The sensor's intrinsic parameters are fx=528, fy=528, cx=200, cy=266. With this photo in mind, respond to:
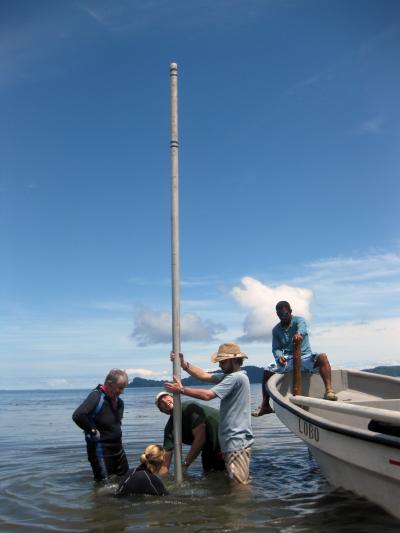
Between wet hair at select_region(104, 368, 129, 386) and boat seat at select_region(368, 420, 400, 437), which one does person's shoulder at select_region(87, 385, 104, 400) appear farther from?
boat seat at select_region(368, 420, 400, 437)

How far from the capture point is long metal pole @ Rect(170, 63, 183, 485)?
23.7 ft

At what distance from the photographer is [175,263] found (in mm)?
7422

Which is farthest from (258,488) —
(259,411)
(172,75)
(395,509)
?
(172,75)

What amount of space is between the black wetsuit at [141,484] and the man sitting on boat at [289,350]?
11.7ft

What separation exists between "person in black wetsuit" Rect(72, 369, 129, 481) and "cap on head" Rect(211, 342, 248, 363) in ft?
4.64

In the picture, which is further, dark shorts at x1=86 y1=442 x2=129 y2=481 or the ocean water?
dark shorts at x1=86 y1=442 x2=129 y2=481

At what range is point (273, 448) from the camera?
1391 centimetres

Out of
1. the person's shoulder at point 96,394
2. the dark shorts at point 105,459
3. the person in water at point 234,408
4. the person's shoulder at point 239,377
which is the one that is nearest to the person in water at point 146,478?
the dark shorts at point 105,459

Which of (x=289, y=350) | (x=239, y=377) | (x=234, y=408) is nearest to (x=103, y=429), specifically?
(x=234, y=408)

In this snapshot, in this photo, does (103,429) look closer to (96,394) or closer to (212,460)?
(96,394)

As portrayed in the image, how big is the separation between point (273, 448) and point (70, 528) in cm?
827

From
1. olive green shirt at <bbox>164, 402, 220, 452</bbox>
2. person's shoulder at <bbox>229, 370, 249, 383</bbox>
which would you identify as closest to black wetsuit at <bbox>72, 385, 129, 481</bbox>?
olive green shirt at <bbox>164, 402, 220, 452</bbox>

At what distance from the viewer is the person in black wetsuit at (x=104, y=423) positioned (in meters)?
7.56

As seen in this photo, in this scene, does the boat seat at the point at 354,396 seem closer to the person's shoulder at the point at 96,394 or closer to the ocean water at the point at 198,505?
the ocean water at the point at 198,505
